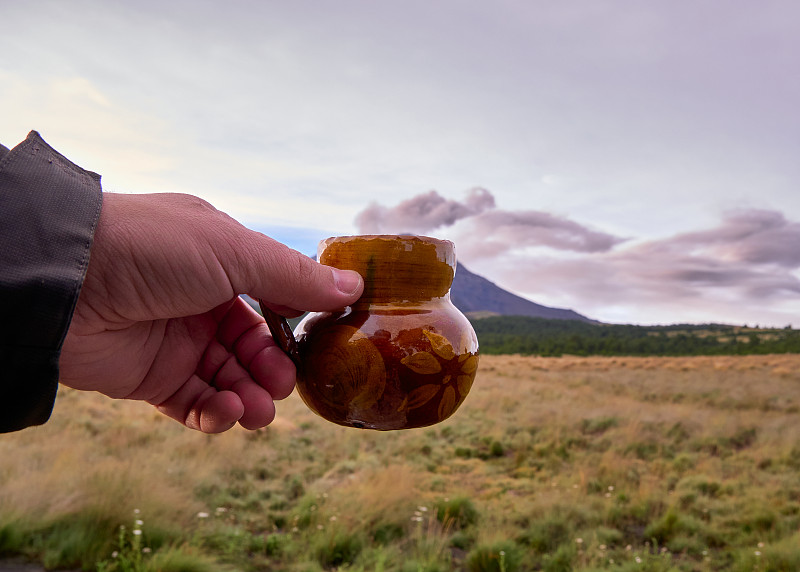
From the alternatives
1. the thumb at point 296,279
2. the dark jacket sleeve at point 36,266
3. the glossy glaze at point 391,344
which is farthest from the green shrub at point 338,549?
the dark jacket sleeve at point 36,266

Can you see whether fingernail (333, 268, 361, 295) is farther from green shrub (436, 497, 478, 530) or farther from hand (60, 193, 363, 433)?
green shrub (436, 497, 478, 530)

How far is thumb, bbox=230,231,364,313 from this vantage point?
5.12 ft

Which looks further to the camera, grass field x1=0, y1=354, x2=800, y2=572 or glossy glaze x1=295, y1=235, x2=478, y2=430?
grass field x1=0, y1=354, x2=800, y2=572

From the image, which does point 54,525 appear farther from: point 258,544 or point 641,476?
point 641,476

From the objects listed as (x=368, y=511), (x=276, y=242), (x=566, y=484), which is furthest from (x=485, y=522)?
(x=276, y=242)

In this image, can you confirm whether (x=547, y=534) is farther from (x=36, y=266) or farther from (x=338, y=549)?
(x=36, y=266)

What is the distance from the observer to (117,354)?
6.19 ft

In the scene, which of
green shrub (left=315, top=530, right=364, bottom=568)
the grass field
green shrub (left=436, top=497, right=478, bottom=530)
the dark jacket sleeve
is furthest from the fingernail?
green shrub (left=436, top=497, right=478, bottom=530)

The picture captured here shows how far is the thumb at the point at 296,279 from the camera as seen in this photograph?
1.56 meters

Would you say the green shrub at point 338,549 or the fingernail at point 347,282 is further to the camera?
the green shrub at point 338,549

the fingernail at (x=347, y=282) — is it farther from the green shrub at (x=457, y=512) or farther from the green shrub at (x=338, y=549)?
the green shrub at (x=457, y=512)

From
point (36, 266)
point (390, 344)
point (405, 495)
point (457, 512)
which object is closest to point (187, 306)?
point (36, 266)

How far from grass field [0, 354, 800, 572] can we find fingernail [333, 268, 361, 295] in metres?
4.06

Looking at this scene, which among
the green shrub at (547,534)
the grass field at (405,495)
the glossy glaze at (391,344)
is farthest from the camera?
the green shrub at (547,534)
